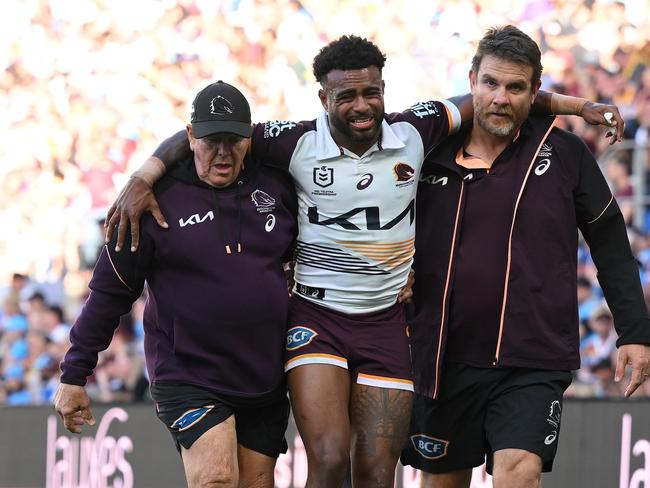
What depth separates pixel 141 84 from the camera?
12.2 m

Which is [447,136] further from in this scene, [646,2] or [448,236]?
[646,2]

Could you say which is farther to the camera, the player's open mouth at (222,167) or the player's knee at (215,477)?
the player's open mouth at (222,167)

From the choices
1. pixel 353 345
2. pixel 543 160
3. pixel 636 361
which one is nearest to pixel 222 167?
pixel 353 345

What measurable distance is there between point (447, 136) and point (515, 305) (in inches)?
35.1

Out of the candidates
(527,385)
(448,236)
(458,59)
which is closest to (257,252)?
(448,236)

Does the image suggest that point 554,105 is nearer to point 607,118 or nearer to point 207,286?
point 607,118

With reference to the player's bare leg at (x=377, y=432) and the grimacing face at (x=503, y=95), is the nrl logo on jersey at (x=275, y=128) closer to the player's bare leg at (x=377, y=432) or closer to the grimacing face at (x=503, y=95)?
the grimacing face at (x=503, y=95)

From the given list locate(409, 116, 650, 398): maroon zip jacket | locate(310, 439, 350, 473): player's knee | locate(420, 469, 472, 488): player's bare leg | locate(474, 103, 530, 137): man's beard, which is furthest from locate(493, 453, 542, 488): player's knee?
locate(474, 103, 530, 137): man's beard

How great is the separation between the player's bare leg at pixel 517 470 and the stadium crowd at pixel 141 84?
16.8 ft

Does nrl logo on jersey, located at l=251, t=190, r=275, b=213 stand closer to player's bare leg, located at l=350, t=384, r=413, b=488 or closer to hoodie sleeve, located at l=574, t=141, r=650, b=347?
player's bare leg, located at l=350, t=384, r=413, b=488

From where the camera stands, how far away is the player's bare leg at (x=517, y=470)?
5.05m

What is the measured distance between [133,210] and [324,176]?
2.85ft

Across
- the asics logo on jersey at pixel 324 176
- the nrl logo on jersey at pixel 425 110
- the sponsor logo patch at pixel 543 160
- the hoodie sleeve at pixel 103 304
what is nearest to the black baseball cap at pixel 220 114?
the asics logo on jersey at pixel 324 176

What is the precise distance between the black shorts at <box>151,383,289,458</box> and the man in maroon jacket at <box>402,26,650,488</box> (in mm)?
737
